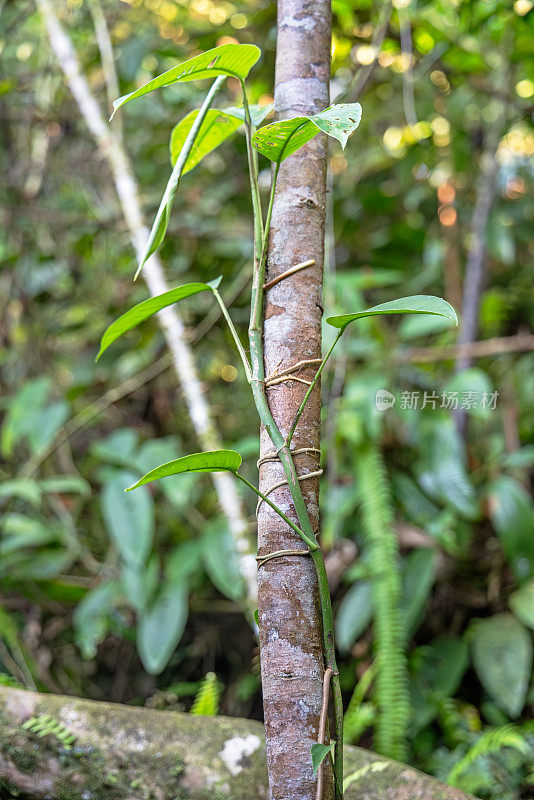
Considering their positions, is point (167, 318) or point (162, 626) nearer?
point (167, 318)

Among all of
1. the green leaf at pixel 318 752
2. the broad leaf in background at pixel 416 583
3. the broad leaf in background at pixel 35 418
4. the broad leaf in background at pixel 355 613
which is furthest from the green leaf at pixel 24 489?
the green leaf at pixel 318 752

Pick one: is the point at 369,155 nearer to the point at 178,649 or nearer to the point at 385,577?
the point at 385,577

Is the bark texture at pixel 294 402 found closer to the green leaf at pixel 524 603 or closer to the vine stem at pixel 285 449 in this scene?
the vine stem at pixel 285 449

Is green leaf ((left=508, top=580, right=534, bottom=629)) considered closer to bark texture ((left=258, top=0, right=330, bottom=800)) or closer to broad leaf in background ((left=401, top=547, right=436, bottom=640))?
broad leaf in background ((left=401, top=547, right=436, bottom=640))

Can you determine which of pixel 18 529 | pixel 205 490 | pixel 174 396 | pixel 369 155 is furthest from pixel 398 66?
pixel 18 529

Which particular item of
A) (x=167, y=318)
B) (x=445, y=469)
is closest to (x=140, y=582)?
(x=167, y=318)

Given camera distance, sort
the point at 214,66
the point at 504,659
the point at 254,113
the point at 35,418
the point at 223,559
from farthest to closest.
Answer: the point at 35,418
the point at 223,559
the point at 504,659
the point at 254,113
the point at 214,66

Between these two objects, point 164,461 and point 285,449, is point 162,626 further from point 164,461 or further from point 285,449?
point 285,449

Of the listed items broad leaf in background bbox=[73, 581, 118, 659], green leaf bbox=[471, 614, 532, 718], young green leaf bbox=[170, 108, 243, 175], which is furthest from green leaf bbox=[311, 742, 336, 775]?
broad leaf in background bbox=[73, 581, 118, 659]
